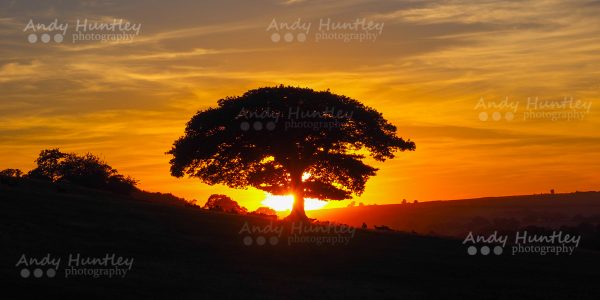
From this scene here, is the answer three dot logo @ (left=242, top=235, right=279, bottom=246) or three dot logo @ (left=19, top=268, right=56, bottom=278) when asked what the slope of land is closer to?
three dot logo @ (left=242, top=235, right=279, bottom=246)

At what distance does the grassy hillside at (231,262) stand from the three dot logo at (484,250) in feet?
2.54

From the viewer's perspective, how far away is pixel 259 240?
54.6m

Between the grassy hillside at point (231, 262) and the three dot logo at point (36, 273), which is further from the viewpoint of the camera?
the grassy hillside at point (231, 262)

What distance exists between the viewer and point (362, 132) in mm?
Result: 74500

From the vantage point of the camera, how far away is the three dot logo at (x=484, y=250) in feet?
188

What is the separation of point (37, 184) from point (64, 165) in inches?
1274

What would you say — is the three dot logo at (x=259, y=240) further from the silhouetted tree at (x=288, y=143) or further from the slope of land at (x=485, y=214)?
the slope of land at (x=485, y=214)

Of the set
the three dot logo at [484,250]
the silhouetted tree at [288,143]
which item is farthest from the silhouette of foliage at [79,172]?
the three dot logo at [484,250]

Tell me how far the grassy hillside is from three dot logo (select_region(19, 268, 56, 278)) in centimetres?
28

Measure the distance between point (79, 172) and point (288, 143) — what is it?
3813 centimetres

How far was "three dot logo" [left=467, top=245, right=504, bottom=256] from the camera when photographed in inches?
2260

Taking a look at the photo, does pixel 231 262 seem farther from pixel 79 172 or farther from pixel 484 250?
pixel 79 172

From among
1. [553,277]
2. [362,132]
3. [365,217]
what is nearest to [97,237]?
[553,277]

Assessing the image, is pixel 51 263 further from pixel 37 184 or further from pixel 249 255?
pixel 37 184
